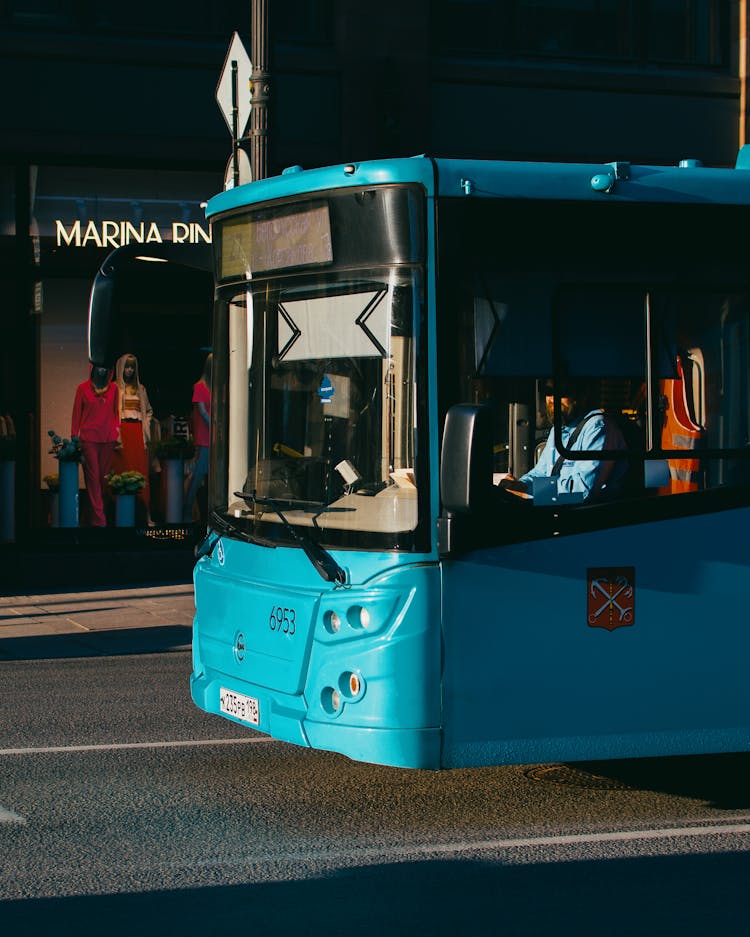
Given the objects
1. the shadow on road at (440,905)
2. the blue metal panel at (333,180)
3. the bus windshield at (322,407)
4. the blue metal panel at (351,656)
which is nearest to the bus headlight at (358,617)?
the blue metal panel at (351,656)

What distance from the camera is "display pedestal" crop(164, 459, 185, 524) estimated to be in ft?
53.5

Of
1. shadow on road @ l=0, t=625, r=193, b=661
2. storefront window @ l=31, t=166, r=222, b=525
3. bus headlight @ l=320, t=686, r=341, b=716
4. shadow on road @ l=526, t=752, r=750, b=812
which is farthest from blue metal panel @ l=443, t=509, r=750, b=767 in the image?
storefront window @ l=31, t=166, r=222, b=525

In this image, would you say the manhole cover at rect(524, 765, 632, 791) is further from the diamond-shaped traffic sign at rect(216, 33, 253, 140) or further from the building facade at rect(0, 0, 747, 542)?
the building facade at rect(0, 0, 747, 542)

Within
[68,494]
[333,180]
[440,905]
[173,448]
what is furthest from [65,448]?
[440,905]

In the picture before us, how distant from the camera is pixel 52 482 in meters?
15.9

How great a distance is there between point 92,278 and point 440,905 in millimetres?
11628

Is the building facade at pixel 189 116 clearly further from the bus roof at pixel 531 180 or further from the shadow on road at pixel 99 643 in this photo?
the bus roof at pixel 531 180

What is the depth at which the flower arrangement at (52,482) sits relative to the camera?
15.9 meters

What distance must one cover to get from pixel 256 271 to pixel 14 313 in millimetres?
9386

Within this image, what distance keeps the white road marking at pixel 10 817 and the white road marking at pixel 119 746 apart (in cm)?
127

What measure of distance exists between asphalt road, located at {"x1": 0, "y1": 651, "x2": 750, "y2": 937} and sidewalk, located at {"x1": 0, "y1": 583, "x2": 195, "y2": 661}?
11.1 ft

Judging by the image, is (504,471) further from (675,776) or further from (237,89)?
(237,89)

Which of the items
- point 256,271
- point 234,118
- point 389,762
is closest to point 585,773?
point 389,762

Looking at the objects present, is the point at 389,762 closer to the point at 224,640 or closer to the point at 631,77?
the point at 224,640
